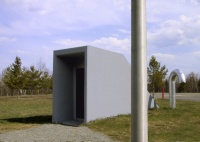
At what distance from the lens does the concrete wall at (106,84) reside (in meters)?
12.0

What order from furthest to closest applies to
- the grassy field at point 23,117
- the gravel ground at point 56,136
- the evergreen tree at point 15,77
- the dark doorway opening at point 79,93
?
the evergreen tree at point 15,77, the dark doorway opening at point 79,93, the grassy field at point 23,117, the gravel ground at point 56,136

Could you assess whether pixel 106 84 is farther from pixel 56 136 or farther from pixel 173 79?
pixel 173 79

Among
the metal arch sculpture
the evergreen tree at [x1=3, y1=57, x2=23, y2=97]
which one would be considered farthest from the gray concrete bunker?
the evergreen tree at [x1=3, y1=57, x2=23, y2=97]

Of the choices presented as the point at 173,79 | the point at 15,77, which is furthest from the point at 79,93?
the point at 15,77

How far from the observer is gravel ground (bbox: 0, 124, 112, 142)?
8.96 m

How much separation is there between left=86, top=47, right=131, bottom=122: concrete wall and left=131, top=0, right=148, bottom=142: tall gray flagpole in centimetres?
687

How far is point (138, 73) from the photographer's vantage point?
16.3 ft

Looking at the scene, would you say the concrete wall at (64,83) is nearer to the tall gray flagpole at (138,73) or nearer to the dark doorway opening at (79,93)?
the dark doorway opening at (79,93)

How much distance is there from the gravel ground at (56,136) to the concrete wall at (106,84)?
163cm

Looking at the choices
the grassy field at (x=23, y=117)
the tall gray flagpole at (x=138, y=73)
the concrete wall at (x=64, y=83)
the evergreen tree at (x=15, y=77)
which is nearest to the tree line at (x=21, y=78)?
the evergreen tree at (x=15, y=77)

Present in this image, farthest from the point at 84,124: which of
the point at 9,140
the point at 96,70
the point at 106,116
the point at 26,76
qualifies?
the point at 26,76

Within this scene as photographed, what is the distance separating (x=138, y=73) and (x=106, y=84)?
8.08m

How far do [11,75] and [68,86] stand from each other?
82.4 ft

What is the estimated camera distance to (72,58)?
44.8ft
